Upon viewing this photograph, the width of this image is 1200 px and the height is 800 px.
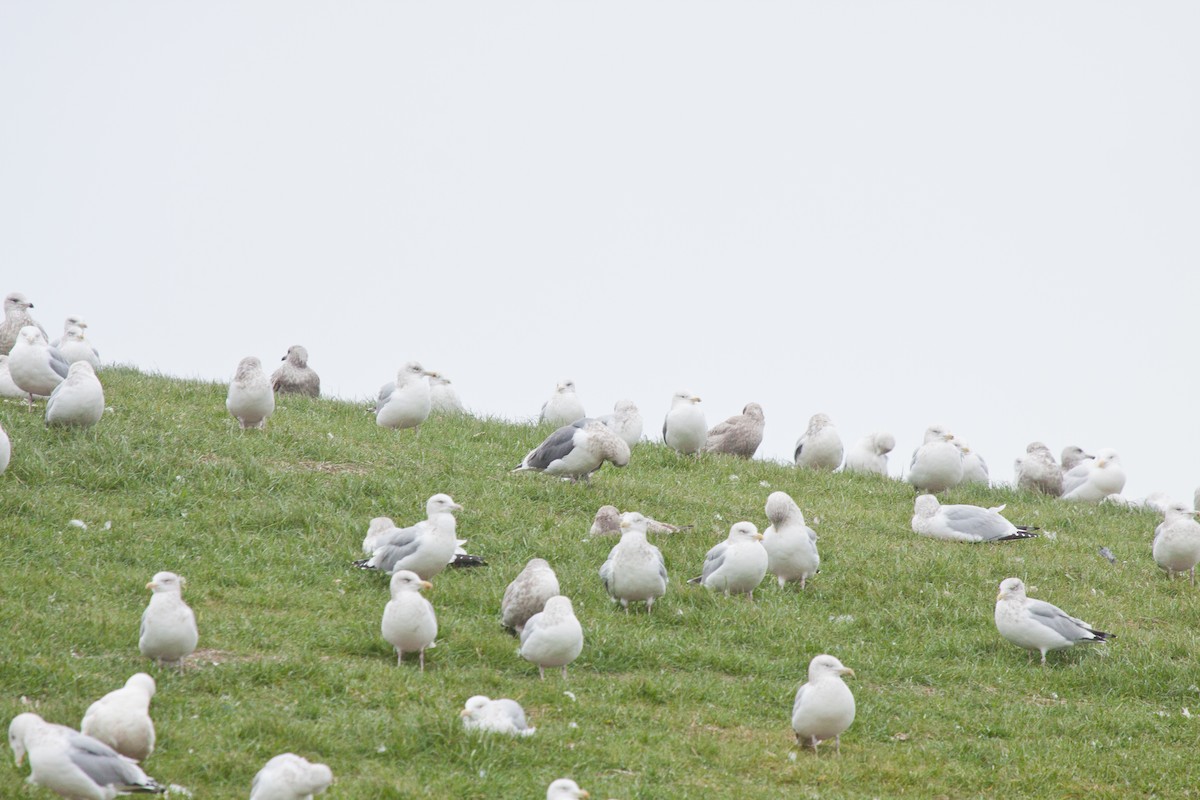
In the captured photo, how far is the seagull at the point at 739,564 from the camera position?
464 inches

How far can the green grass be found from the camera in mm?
8078

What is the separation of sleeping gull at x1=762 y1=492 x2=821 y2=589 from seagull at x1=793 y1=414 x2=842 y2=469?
6.82 meters

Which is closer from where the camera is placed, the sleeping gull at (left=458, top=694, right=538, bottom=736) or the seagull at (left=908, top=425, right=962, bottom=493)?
the sleeping gull at (left=458, top=694, right=538, bottom=736)

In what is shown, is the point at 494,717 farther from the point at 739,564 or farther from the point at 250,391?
the point at 250,391

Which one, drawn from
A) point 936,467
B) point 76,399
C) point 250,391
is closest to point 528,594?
point 76,399

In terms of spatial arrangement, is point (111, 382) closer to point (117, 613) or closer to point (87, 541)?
point (87, 541)

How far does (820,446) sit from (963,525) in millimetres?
4727

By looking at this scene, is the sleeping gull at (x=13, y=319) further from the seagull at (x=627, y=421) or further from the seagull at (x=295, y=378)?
the seagull at (x=627, y=421)

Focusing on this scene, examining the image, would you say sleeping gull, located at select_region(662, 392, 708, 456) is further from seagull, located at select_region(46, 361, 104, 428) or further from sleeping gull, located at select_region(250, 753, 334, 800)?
sleeping gull, located at select_region(250, 753, 334, 800)

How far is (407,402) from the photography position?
1692 cm

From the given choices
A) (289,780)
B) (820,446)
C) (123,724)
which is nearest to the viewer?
(289,780)

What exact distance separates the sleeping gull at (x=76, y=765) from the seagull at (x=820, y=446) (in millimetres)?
13709

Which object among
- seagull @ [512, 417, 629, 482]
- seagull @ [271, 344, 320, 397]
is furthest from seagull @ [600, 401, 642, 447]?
seagull @ [271, 344, 320, 397]

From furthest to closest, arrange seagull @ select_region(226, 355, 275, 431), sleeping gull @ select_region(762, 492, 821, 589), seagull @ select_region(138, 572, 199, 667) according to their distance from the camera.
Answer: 1. seagull @ select_region(226, 355, 275, 431)
2. sleeping gull @ select_region(762, 492, 821, 589)
3. seagull @ select_region(138, 572, 199, 667)
